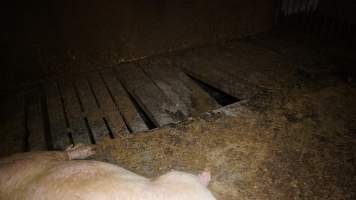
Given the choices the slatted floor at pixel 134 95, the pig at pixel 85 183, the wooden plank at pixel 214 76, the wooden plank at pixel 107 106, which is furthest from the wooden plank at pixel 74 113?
the wooden plank at pixel 214 76

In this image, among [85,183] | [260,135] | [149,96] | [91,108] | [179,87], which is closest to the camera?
[85,183]

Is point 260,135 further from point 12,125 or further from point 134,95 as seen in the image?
point 12,125

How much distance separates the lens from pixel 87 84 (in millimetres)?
3602

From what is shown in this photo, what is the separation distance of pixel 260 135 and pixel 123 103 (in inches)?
54.0

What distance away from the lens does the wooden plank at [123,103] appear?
9.46 feet

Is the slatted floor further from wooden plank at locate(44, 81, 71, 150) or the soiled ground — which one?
the soiled ground

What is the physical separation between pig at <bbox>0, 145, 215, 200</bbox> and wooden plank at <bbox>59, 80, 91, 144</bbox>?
0.75 metres

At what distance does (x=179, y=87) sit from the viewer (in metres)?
3.39

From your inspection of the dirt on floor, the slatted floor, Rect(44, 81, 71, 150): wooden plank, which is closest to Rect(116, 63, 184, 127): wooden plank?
the slatted floor

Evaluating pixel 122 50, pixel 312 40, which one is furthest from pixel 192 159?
pixel 312 40

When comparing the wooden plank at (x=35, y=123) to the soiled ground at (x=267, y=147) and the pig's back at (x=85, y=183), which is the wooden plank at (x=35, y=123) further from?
the pig's back at (x=85, y=183)

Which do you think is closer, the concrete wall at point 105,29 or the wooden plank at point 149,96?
the wooden plank at point 149,96

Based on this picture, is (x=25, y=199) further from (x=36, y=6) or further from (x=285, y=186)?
(x=36, y=6)

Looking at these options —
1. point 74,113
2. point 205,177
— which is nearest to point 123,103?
point 74,113
